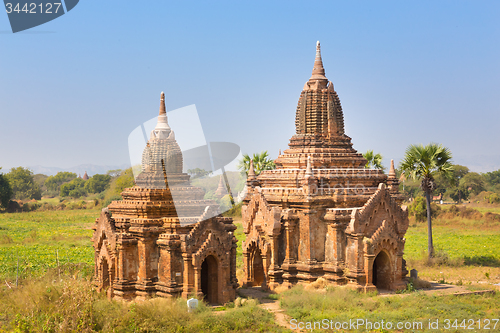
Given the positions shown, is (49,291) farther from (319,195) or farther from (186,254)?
(319,195)

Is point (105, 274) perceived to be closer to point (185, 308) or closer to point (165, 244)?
point (165, 244)

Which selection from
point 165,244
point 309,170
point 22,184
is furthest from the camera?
point 22,184

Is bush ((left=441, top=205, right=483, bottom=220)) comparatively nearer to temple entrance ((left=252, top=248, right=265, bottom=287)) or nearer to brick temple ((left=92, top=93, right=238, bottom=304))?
temple entrance ((left=252, top=248, right=265, bottom=287))

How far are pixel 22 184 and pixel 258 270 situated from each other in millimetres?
87588

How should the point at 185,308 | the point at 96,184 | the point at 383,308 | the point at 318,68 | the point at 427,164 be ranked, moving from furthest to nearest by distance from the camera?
1. the point at 96,184
2. the point at 427,164
3. the point at 318,68
4. the point at 383,308
5. the point at 185,308

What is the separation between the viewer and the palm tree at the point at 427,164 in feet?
106

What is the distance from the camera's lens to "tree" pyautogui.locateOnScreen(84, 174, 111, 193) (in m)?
111

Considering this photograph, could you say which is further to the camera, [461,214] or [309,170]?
[461,214]

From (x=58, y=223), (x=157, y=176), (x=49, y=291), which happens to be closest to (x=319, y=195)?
(x=157, y=176)

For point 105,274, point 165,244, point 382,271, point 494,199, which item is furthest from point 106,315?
point 494,199

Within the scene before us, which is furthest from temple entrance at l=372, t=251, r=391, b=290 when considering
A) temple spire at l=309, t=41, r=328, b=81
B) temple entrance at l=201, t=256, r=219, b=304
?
temple spire at l=309, t=41, r=328, b=81

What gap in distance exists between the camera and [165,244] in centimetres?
1908

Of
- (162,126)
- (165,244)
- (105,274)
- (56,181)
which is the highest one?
(56,181)

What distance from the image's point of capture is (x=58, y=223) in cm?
5906
